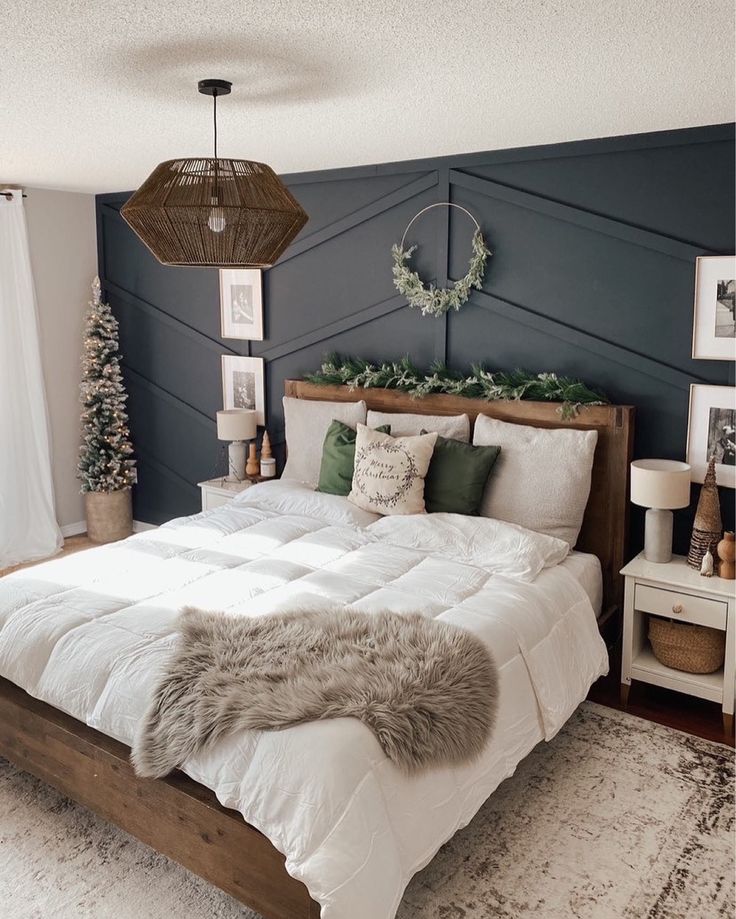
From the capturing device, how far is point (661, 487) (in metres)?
3.44

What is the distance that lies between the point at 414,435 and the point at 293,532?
0.83 m

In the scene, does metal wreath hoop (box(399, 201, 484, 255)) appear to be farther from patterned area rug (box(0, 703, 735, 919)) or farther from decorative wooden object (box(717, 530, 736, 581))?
patterned area rug (box(0, 703, 735, 919))

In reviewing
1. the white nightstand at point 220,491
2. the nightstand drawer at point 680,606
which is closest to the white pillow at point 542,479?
the nightstand drawer at point 680,606

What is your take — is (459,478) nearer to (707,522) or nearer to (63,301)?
(707,522)

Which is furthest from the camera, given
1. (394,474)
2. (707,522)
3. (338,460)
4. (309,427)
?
(309,427)

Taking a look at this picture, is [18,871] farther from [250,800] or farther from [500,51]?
[500,51]

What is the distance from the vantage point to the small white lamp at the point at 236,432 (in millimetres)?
5039

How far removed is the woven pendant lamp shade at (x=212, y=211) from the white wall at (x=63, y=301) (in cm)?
313

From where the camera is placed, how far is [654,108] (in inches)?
125

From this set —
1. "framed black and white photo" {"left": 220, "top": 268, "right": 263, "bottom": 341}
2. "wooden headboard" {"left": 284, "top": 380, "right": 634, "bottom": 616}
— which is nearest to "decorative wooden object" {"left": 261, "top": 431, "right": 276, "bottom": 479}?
"framed black and white photo" {"left": 220, "top": 268, "right": 263, "bottom": 341}

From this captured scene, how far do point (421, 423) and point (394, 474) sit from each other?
42cm

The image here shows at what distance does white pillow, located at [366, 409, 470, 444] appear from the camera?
4.13 metres

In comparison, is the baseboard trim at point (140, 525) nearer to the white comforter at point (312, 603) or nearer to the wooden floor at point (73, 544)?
the wooden floor at point (73, 544)

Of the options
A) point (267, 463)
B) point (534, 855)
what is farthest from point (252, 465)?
point (534, 855)
